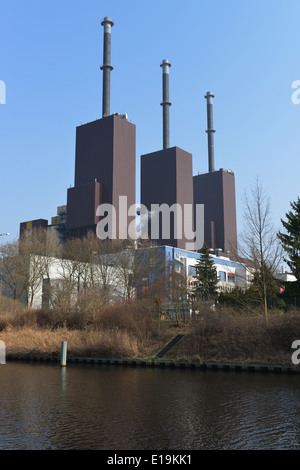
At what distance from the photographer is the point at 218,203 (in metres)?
113

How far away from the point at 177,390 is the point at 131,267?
33.7 meters

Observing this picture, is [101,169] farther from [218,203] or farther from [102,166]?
[218,203]

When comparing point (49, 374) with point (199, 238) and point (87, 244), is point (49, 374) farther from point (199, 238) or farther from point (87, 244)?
point (199, 238)

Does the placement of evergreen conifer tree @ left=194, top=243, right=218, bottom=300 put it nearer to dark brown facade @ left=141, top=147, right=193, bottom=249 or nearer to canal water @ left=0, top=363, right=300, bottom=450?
canal water @ left=0, top=363, right=300, bottom=450

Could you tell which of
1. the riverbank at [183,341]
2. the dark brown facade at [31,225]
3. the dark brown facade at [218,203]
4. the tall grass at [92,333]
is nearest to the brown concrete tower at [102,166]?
the dark brown facade at [31,225]

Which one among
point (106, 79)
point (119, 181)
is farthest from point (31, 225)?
point (106, 79)

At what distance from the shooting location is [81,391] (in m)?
20.0

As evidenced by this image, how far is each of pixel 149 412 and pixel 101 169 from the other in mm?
71821

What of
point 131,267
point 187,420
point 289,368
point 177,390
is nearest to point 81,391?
point 177,390

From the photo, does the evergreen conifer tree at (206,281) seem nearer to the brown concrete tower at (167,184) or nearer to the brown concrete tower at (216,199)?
the brown concrete tower at (167,184)

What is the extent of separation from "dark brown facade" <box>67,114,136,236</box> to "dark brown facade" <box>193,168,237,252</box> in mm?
30998

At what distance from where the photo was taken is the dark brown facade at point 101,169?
267 ft

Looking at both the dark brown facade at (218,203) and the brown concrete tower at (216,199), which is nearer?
the dark brown facade at (218,203)

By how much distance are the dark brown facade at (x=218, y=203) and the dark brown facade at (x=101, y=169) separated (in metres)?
31.0
